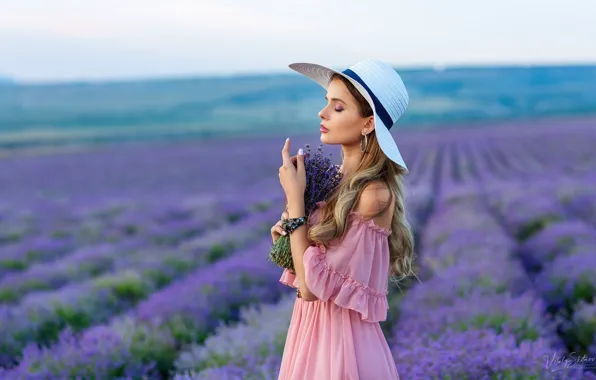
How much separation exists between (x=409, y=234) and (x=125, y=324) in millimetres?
2711

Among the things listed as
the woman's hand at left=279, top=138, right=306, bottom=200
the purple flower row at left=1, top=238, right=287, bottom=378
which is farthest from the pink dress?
the purple flower row at left=1, top=238, right=287, bottom=378

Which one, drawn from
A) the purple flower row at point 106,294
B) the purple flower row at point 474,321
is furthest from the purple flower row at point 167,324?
the purple flower row at point 474,321

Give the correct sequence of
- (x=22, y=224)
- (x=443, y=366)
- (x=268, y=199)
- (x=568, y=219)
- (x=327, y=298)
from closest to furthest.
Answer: (x=327, y=298), (x=443, y=366), (x=568, y=219), (x=22, y=224), (x=268, y=199)

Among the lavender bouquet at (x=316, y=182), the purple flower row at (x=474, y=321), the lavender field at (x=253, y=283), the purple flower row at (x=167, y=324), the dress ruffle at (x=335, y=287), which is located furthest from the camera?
the purple flower row at (x=167, y=324)

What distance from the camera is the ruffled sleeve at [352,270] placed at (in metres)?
1.93

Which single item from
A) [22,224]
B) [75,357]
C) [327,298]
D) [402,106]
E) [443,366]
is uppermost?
[402,106]

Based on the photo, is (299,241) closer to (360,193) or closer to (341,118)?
(360,193)

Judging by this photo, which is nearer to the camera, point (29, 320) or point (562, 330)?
point (562, 330)

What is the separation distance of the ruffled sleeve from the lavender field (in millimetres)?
950

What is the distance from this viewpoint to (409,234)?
7.20ft

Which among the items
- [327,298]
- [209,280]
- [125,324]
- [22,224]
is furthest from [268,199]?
Answer: [327,298]

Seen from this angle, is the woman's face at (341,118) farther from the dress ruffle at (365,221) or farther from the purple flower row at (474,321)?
the purple flower row at (474,321)

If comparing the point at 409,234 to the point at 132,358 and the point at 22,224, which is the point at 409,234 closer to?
the point at 132,358

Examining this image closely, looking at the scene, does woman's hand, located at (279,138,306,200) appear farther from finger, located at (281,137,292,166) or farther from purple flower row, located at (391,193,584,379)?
purple flower row, located at (391,193,584,379)
